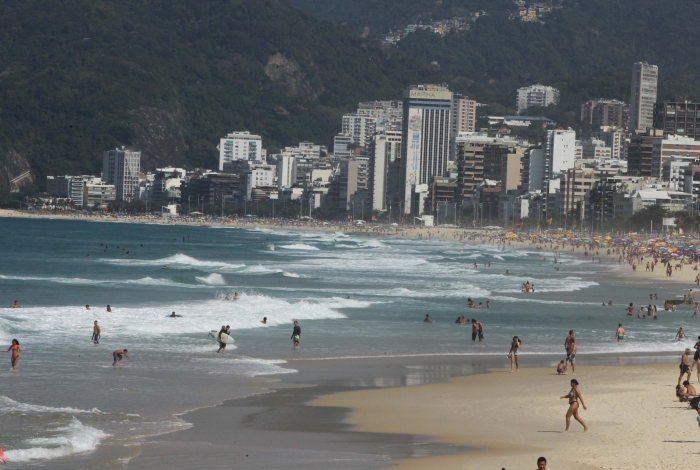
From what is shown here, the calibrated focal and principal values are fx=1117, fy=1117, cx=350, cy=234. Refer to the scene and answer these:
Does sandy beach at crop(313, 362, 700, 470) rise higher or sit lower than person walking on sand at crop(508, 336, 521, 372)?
lower

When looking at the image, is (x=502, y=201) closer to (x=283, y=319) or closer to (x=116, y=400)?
(x=283, y=319)

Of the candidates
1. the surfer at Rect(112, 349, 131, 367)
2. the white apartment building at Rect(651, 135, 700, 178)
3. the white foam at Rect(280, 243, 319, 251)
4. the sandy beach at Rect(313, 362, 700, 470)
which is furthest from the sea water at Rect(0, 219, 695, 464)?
the white apartment building at Rect(651, 135, 700, 178)

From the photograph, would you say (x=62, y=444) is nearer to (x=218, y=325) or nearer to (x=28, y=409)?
(x=28, y=409)

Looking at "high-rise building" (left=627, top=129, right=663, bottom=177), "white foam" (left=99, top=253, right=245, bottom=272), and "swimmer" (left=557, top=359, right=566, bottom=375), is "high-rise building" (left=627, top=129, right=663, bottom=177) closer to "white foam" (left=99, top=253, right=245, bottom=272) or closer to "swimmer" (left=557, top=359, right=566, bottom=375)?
"white foam" (left=99, top=253, right=245, bottom=272)

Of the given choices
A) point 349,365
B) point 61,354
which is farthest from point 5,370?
point 349,365

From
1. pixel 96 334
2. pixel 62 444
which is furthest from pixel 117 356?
pixel 62 444
